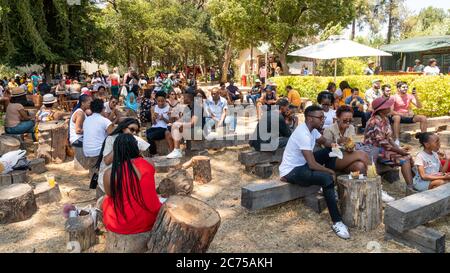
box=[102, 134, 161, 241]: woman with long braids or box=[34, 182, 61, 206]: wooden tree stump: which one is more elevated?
box=[102, 134, 161, 241]: woman with long braids

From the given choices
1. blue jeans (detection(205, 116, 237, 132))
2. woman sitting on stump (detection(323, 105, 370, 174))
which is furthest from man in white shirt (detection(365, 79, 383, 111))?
woman sitting on stump (detection(323, 105, 370, 174))

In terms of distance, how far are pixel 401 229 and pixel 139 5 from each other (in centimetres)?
2426

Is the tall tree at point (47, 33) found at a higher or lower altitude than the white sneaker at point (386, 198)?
higher

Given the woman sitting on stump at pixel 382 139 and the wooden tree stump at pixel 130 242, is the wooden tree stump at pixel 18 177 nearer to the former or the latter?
the wooden tree stump at pixel 130 242

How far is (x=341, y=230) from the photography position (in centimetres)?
401

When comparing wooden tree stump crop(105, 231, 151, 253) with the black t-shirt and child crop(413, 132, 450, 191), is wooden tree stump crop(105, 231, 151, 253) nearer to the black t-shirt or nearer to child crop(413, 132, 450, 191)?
the black t-shirt

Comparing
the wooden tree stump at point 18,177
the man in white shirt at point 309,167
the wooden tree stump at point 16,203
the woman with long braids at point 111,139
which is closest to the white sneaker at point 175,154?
the woman with long braids at point 111,139

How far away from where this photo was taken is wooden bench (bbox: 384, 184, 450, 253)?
3539mm

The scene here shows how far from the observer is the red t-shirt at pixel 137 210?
326 centimetres

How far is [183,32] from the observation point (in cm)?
2772

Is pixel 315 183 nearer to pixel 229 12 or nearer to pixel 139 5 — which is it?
pixel 229 12

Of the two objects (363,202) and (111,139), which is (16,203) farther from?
(363,202)

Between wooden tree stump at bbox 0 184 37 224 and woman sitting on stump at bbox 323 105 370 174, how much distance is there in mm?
3885
